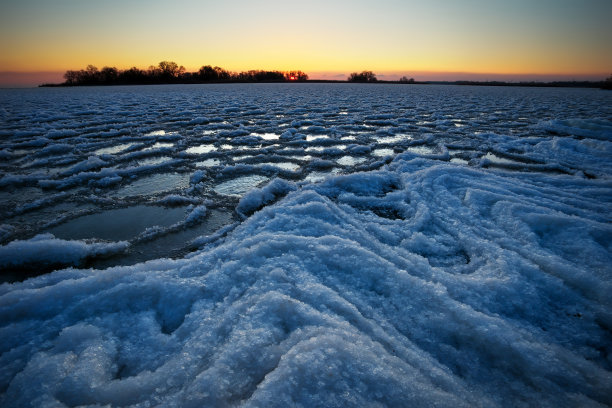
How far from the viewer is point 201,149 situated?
6055mm

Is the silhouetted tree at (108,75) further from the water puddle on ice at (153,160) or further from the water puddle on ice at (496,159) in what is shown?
the water puddle on ice at (496,159)

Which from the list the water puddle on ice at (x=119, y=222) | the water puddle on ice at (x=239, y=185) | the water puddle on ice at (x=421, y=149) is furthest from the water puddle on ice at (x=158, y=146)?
the water puddle on ice at (x=421, y=149)

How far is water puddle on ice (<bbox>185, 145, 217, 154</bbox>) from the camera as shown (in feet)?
19.0

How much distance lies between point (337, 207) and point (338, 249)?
0.86 m

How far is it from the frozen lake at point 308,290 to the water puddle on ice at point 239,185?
0.14 feet

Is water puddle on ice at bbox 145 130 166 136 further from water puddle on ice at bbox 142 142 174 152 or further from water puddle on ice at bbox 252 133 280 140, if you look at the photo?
water puddle on ice at bbox 252 133 280 140

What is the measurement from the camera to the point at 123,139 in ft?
22.0

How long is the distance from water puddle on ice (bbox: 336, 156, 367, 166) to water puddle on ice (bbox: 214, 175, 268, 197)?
163 centimetres

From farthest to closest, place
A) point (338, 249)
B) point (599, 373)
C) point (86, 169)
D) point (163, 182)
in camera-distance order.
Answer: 1. point (86, 169)
2. point (163, 182)
3. point (338, 249)
4. point (599, 373)

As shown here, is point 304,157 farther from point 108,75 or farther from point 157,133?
point 108,75

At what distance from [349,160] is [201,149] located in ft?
10.8

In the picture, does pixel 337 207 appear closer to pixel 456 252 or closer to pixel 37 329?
pixel 456 252

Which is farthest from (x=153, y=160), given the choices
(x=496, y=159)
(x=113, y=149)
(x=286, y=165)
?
(x=496, y=159)

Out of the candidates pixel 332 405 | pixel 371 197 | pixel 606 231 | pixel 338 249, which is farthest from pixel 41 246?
pixel 606 231
